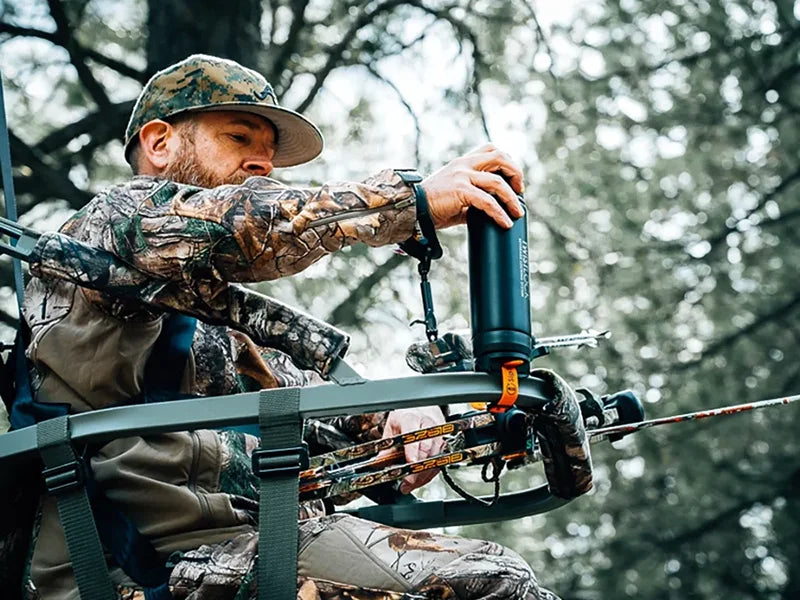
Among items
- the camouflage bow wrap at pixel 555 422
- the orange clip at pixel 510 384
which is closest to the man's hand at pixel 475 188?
the orange clip at pixel 510 384

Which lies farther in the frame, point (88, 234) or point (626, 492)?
point (626, 492)

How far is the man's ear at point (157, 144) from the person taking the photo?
343 centimetres

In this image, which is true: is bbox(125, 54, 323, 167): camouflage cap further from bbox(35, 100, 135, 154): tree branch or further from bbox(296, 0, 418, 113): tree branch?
bbox(296, 0, 418, 113): tree branch

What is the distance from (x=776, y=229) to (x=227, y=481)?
9.40 meters

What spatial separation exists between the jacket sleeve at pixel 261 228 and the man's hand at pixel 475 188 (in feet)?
0.19

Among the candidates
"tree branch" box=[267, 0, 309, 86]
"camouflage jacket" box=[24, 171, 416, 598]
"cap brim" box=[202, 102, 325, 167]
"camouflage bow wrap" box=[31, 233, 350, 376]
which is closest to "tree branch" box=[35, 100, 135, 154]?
"tree branch" box=[267, 0, 309, 86]

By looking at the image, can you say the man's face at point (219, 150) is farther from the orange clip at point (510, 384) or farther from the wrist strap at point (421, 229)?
the orange clip at point (510, 384)

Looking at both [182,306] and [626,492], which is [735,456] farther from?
[182,306]

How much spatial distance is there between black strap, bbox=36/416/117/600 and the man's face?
884 mm

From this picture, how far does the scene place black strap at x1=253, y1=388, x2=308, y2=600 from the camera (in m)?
2.65

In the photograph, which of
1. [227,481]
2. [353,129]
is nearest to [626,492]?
[353,129]

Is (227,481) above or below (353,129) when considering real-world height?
below

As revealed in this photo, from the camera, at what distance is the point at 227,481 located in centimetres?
312

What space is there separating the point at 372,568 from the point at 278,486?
276 millimetres
